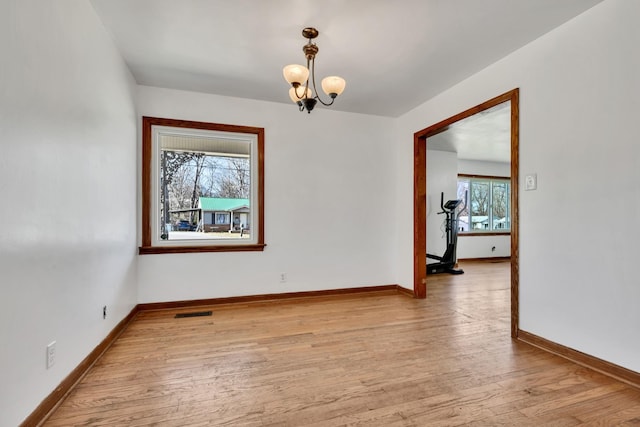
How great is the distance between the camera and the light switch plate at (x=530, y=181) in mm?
2621

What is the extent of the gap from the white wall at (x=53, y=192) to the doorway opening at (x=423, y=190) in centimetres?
346

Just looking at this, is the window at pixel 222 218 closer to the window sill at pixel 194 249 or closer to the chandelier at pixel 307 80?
the window sill at pixel 194 249

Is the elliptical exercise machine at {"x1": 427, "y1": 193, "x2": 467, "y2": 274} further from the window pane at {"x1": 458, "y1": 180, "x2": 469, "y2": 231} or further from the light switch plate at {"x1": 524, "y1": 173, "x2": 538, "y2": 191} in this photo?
the light switch plate at {"x1": 524, "y1": 173, "x2": 538, "y2": 191}

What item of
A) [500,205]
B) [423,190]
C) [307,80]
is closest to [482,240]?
[500,205]

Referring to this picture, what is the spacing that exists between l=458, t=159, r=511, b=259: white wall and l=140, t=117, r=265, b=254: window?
18.7 feet

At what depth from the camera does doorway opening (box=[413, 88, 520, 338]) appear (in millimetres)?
2768

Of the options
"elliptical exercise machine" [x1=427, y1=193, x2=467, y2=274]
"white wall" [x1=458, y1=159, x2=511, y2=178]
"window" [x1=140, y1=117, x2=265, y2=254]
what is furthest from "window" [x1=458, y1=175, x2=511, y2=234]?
"window" [x1=140, y1=117, x2=265, y2=254]

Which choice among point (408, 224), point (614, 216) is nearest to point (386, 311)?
point (408, 224)

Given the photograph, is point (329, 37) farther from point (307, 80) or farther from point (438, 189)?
point (438, 189)

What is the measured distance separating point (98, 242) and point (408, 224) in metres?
3.62

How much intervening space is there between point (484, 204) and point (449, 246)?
2755 millimetres

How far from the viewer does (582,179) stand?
90.0 inches

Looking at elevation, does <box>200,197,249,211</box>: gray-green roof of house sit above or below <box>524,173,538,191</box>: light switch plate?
below

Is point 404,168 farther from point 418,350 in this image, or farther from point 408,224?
point 418,350
